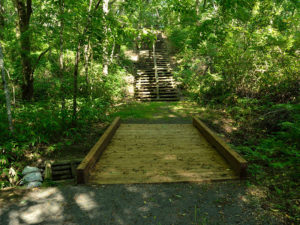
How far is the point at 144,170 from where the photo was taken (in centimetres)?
354

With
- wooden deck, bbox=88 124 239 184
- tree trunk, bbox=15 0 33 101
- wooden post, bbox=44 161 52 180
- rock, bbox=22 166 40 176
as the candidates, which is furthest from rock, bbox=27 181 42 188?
tree trunk, bbox=15 0 33 101

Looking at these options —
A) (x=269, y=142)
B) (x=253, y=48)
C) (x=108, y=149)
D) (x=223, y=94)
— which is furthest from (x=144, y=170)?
(x=253, y=48)

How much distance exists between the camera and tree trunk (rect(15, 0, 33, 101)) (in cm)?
669

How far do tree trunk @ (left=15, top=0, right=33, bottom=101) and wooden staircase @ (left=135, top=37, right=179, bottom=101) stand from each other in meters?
5.71

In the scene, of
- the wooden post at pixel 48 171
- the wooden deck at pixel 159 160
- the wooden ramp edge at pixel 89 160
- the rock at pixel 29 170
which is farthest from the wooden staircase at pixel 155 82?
the rock at pixel 29 170

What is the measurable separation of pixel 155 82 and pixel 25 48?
803 centimetres

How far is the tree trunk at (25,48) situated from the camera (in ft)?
21.9

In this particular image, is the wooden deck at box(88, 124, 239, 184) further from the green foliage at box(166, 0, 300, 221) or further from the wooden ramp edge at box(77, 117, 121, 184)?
the green foliage at box(166, 0, 300, 221)

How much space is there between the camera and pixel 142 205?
99.1 inches

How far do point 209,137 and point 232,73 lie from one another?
14.7 ft

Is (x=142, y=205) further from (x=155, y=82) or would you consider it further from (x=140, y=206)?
(x=155, y=82)

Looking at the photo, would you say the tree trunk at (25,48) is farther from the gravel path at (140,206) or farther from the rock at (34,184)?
the gravel path at (140,206)

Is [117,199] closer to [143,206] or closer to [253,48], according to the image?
[143,206]

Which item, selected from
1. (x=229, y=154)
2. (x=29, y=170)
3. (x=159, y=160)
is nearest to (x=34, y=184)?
(x=29, y=170)
